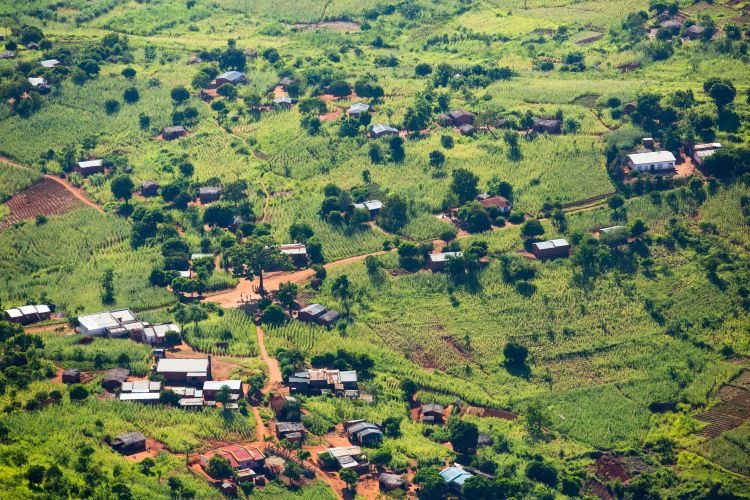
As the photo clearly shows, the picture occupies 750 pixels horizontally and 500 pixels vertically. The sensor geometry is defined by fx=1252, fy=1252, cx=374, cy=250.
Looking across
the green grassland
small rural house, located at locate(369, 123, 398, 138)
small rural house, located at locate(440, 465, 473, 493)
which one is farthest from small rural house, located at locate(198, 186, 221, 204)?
small rural house, located at locate(440, 465, 473, 493)

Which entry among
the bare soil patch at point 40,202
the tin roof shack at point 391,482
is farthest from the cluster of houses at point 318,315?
the bare soil patch at point 40,202

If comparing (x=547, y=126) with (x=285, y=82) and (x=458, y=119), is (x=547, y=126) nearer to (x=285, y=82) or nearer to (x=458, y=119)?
(x=458, y=119)

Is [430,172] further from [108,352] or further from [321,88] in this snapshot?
[108,352]

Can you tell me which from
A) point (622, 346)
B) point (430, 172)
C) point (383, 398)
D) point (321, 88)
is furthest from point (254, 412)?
point (321, 88)

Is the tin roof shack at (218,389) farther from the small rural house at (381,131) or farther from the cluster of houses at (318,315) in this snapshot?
the small rural house at (381,131)

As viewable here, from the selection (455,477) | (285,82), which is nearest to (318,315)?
(455,477)
